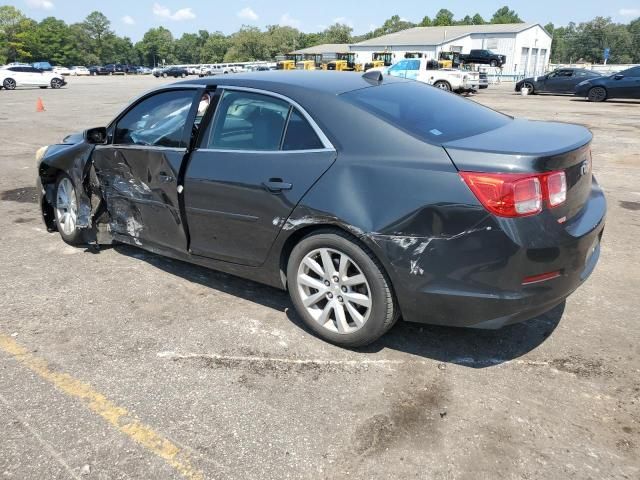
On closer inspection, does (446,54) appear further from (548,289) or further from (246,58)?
(246,58)

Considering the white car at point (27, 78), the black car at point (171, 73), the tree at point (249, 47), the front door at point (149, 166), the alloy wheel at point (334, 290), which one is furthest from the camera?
the tree at point (249, 47)

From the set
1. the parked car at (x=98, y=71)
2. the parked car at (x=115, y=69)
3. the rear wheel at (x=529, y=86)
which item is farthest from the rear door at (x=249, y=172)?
the parked car at (x=115, y=69)

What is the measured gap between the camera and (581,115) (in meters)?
17.0

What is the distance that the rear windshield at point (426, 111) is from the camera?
3.14 meters

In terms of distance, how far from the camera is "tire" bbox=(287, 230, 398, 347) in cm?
309

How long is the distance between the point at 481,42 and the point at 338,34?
66488mm

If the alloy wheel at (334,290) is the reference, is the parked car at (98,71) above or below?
above

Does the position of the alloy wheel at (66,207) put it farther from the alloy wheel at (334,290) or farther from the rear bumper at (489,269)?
the rear bumper at (489,269)

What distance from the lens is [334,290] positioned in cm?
329

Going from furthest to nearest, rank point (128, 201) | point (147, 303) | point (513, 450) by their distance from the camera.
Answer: point (128, 201) → point (147, 303) → point (513, 450)

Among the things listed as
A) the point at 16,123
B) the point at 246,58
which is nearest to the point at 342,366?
the point at 16,123

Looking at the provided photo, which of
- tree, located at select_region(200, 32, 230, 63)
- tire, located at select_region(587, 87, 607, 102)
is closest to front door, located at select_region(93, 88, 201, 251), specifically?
tire, located at select_region(587, 87, 607, 102)

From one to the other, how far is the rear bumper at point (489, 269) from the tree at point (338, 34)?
5211 inches

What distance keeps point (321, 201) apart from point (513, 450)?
5.39ft
